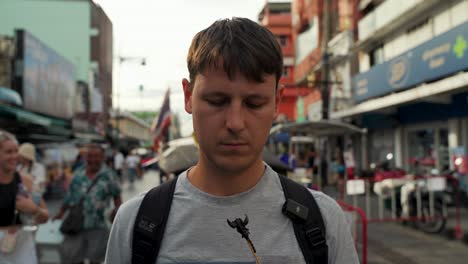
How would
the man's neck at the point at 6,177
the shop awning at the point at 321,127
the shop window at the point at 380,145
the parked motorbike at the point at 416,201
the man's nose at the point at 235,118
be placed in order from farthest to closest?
the shop window at the point at 380,145
the shop awning at the point at 321,127
the parked motorbike at the point at 416,201
the man's neck at the point at 6,177
the man's nose at the point at 235,118

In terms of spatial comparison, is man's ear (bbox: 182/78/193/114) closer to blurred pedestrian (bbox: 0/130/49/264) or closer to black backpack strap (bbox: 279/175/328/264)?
black backpack strap (bbox: 279/175/328/264)

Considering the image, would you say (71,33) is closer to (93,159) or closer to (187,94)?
(93,159)

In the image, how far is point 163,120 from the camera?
15.7m

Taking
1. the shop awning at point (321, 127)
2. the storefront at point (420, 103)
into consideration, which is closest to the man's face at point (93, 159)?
the shop awning at point (321, 127)

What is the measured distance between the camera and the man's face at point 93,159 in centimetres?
624

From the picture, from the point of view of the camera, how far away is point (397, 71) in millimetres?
18109

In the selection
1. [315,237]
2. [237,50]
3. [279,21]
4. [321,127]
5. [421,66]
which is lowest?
[315,237]

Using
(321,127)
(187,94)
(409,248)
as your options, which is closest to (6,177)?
(187,94)

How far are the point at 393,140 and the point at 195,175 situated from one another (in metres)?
20.8

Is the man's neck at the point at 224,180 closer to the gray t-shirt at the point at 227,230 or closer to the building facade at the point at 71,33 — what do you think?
the gray t-shirt at the point at 227,230

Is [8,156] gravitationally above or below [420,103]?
below

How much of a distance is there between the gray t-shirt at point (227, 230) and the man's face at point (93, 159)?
4835mm

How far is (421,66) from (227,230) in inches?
627

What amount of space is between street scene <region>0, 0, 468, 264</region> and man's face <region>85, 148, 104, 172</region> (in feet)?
0.05
